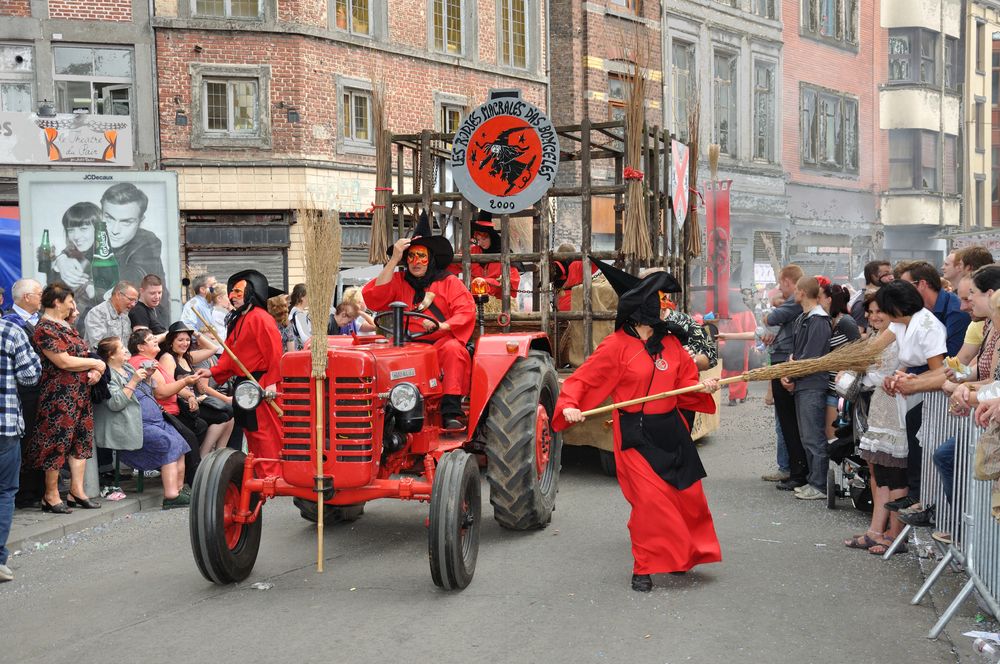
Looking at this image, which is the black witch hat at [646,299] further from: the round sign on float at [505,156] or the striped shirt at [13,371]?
the striped shirt at [13,371]

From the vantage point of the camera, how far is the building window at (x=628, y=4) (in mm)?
27689

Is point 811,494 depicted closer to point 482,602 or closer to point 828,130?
point 482,602

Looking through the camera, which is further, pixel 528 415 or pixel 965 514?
pixel 528 415

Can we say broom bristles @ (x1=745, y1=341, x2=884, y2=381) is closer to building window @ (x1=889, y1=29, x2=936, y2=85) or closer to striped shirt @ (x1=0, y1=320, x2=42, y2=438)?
striped shirt @ (x1=0, y1=320, x2=42, y2=438)

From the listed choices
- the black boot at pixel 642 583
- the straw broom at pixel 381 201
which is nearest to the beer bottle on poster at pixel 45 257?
the straw broom at pixel 381 201

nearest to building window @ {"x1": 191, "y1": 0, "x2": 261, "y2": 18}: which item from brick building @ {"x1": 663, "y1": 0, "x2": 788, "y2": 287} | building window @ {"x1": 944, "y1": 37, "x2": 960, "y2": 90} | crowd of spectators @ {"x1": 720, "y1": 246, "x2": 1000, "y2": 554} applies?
brick building @ {"x1": 663, "y1": 0, "x2": 788, "y2": 287}

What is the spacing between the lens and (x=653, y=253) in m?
10.2

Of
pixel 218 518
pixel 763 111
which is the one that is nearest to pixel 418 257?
pixel 218 518

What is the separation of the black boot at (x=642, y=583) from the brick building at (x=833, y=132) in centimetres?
2825

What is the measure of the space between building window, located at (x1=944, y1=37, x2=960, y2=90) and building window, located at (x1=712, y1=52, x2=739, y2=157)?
43.5 ft

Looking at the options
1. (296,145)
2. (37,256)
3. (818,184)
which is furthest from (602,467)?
(818,184)

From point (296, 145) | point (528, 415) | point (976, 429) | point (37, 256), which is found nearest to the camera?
point (976, 429)

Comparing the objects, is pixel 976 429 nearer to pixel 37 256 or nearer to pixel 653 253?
pixel 653 253

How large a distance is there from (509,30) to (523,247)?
1447 centimetres
